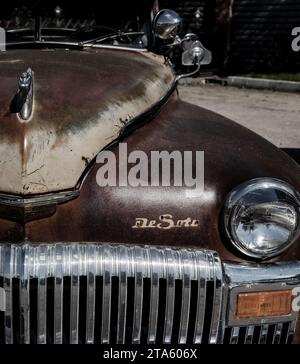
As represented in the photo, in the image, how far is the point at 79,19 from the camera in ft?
10.9

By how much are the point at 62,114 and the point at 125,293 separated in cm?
65

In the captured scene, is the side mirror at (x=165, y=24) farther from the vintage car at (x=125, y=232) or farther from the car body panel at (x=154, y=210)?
the car body panel at (x=154, y=210)

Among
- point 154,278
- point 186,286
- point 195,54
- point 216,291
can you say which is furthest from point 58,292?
point 195,54

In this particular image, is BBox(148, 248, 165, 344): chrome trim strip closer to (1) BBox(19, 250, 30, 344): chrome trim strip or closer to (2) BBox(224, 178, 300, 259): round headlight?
(2) BBox(224, 178, 300, 259): round headlight

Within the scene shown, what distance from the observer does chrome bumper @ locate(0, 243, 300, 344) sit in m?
1.68

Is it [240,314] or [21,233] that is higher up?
[21,233]

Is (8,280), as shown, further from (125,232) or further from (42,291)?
(125,232)

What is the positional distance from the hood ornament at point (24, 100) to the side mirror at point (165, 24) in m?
1.45

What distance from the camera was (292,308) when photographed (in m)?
1.91

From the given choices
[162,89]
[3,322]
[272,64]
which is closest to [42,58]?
[162,89]

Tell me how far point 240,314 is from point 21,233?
0.79m

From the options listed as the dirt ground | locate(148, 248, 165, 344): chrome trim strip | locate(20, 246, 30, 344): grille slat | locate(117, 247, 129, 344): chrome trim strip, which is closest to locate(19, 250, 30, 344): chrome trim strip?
locate(20, 246, 30, 344): grille slat

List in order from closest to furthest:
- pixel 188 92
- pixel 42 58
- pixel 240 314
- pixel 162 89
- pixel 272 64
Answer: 1. pixel 240 314
2. pixel 42 58
3. pixel 162 89
4. pixel 188 92
5. pixel 272 64

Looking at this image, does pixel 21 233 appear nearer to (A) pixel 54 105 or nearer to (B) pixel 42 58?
(A) pixel 54 105
